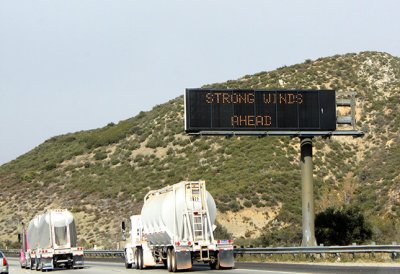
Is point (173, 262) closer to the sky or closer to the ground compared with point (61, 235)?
closer to the ground

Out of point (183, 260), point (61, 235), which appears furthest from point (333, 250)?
point (61, 235)

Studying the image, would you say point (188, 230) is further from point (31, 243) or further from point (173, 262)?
point (31, 243)

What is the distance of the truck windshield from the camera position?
40.7 m

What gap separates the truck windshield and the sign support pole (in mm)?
11716

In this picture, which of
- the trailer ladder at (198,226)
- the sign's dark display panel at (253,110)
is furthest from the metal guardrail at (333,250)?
the sign's dark display panel at (253,110)

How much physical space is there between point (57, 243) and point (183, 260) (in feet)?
36.4

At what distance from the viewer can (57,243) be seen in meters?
40.7

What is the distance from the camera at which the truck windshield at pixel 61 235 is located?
4072cm

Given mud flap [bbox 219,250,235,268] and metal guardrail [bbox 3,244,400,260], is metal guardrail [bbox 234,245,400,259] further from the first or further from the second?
mud flap [bbox 219,250,235,268]

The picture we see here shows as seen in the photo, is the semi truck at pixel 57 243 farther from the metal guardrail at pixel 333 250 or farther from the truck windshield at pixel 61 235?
the metal guardrail at pixel 333 250

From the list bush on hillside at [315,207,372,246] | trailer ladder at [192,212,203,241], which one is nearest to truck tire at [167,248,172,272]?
trailer ladder at [192,212,203,241]

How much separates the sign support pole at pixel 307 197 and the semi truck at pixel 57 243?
11137mm

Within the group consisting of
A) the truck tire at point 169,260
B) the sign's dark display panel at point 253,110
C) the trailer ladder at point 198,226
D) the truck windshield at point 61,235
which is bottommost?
the truck tire at point 169,260

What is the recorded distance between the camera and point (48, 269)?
40344mm
